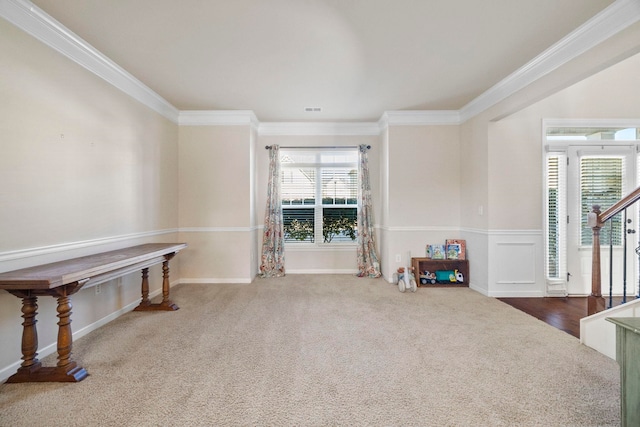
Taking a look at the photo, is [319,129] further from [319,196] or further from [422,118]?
[422,118]

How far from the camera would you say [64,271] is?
1935 millimetres

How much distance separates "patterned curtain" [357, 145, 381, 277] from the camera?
4.91 metres

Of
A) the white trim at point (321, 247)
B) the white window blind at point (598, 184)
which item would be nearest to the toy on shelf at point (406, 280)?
the white trim at point (321, 247)

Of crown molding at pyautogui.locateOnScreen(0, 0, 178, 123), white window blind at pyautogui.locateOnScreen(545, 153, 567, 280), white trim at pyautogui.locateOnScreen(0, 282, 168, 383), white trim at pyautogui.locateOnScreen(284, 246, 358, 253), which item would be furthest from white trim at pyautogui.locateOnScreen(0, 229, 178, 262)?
white window blind at pyautogui.locateOnScreen(545, 153, 567, 280)

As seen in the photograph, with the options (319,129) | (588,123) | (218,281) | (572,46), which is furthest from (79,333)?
(588,123)

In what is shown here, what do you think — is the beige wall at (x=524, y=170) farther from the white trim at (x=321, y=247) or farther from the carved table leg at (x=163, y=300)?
the carved table leg at (x=163, y=300)

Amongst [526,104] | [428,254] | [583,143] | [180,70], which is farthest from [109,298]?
[583,143]

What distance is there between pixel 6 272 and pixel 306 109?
3.64m

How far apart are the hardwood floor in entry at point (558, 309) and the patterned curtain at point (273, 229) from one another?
335cm

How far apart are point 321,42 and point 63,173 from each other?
254 cm

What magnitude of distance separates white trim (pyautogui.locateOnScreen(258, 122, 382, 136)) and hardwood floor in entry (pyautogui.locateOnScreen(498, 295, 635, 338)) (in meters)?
3.34

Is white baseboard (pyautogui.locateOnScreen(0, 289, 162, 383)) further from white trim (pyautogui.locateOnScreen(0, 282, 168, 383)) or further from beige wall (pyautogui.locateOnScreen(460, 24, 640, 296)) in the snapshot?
beige wall (pyautogui.locateOnScreen(460, 24, 640, 296))

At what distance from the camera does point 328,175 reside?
5.20 metres

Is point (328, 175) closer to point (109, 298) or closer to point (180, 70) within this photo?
point (180, 70)
